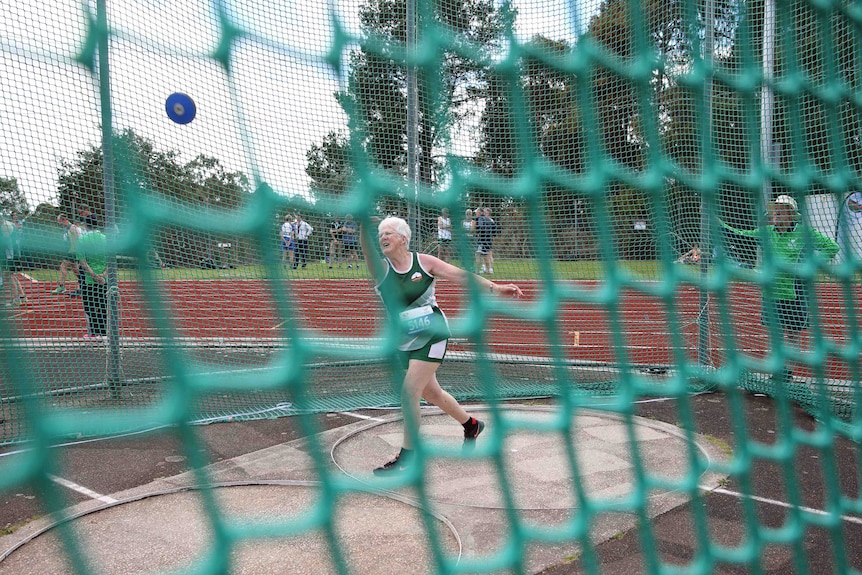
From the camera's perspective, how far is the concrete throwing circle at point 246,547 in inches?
98.8

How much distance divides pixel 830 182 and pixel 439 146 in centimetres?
129

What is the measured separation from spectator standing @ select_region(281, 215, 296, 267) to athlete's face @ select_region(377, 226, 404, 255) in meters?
0.55


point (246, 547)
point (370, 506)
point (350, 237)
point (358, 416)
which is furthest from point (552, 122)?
point (358, 416)

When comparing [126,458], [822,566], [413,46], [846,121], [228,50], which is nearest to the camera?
[228,50]

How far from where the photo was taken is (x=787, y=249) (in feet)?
6.87

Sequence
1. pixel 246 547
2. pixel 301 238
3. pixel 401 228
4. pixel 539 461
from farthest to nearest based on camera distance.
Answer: pixel 539 461, pixel 246 547, pixel 401 228, pixel 301 238

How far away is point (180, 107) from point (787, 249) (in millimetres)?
1861

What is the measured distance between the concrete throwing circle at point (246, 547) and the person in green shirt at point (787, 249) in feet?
5.03

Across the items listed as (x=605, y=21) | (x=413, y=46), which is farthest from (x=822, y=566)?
(x=413, y=46)

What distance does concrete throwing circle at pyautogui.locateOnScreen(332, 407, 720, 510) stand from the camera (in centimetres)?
325

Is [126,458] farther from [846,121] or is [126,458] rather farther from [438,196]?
[846,121]

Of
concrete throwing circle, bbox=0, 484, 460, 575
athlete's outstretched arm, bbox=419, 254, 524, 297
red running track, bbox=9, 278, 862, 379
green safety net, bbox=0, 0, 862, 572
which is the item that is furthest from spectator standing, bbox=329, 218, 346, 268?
concrete throwing circle, bbox=0, 484, 460, 575

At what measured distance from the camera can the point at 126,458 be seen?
3.84 m

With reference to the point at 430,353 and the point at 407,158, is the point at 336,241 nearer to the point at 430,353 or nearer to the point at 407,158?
the point at 407,158
